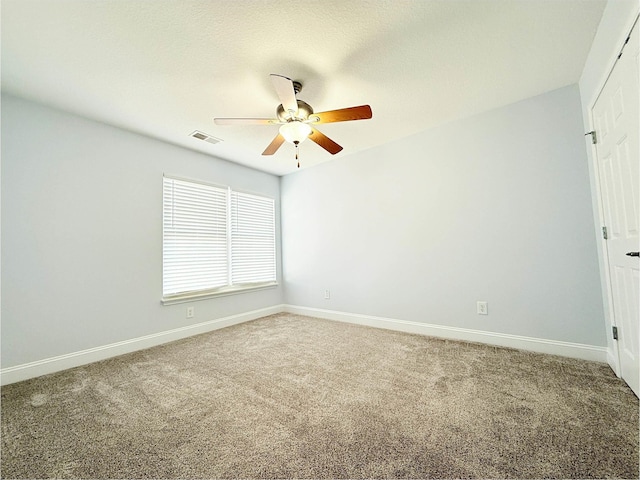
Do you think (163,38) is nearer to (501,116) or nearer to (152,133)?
(152,133)

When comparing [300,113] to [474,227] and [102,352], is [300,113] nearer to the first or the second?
[474,227]

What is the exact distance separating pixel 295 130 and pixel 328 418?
2087mm

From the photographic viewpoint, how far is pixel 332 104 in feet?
8.18

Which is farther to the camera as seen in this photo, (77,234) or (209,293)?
(209,293)

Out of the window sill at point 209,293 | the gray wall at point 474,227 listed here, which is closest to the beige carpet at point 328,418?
the gray wall at point 474,227

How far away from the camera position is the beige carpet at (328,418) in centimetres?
120

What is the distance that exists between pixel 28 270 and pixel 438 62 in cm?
382

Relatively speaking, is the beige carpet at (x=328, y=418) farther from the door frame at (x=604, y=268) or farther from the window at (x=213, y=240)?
the window at (x=213, y=240)

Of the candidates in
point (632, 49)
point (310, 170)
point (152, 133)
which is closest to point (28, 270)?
point (152, 133)

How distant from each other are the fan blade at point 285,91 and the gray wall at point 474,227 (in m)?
1.84

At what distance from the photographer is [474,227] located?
2.78 m

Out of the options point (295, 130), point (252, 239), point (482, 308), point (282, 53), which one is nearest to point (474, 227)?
point (482, 308)

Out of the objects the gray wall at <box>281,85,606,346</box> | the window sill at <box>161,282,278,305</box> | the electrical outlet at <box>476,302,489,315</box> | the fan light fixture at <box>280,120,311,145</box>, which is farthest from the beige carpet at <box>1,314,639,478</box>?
the fan light fixture at <box>280,120,311,145</box>

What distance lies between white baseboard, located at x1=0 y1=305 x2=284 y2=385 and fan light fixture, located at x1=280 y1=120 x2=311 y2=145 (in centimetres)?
265
